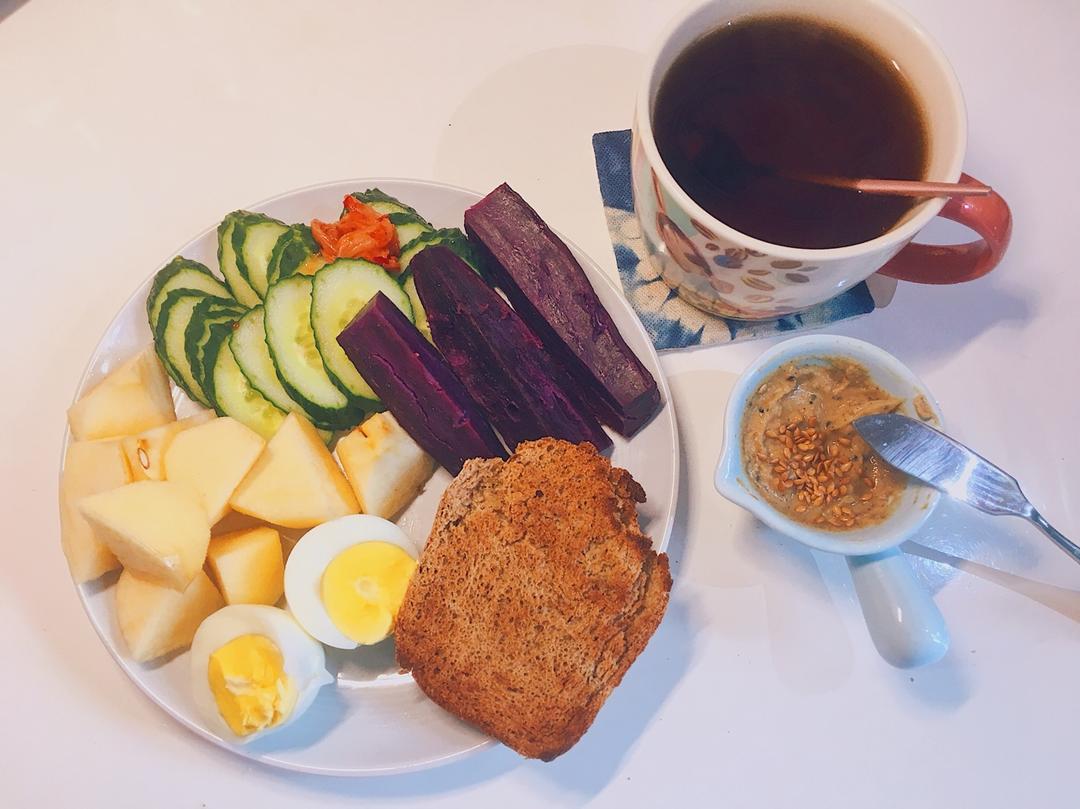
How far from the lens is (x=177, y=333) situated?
1226 millimetres

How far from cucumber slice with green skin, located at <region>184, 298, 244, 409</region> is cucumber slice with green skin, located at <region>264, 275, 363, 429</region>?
0.10 metres

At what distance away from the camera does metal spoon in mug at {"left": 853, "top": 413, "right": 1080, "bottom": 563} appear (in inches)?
41.1

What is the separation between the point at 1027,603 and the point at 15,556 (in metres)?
1.65

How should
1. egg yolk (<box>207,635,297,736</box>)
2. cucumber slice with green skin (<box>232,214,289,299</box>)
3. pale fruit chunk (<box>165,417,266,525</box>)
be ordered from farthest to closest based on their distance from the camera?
1. cucumber slice with green skin (<box>232,214,289,299</box>)
2. pale fruit chunk (<box>165,417,266,525</box>)
3. egg yolk (<box>207,635,297,736</box>)

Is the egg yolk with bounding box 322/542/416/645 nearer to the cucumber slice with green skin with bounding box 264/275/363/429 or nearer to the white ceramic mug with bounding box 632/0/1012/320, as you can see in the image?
the cucumber slice with green skin with bounding box 264/275/363/429

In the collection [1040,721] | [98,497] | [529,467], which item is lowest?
[1040,721]

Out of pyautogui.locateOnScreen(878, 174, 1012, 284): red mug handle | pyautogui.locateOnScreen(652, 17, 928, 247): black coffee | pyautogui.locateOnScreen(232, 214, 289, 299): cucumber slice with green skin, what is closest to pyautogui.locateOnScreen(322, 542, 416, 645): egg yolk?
pyautogui.locateOnScreen(232, 214, 289, 299): cucumber slice with green skin

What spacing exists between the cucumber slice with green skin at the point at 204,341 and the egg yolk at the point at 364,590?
1.16 ft

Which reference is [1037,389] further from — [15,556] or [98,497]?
[15,556]

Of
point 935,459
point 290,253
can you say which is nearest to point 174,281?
point 290,253

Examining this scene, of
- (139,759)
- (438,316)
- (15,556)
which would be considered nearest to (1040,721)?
(438,316)

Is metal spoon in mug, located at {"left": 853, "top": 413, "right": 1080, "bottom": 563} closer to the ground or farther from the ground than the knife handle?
farther from the ground

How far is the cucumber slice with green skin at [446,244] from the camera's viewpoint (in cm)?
126

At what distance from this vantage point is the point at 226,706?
3.43 ft
